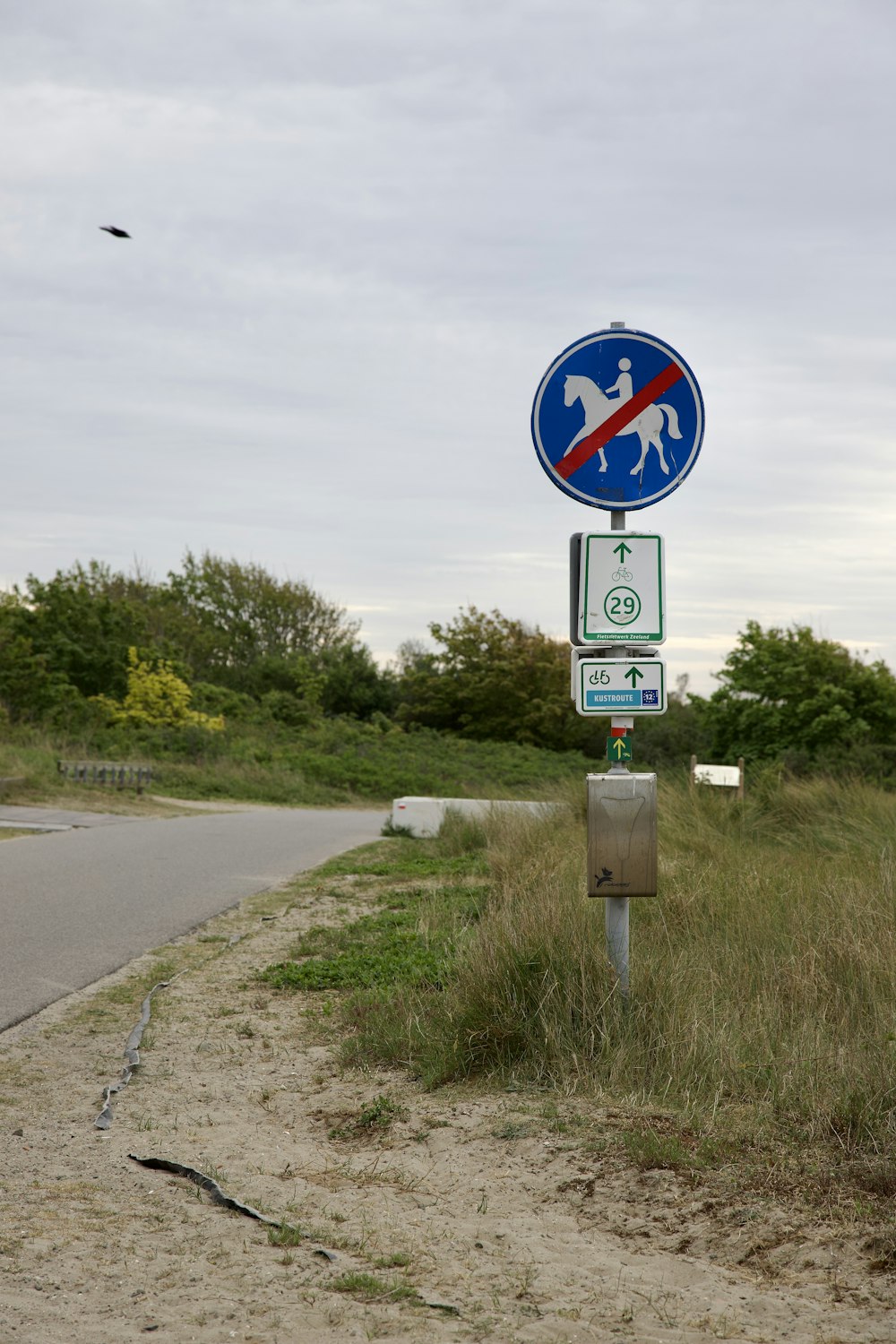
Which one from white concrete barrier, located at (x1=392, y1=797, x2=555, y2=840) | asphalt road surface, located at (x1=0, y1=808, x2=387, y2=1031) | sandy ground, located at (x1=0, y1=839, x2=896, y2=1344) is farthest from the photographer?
white concrete barrier, located at (x1=392, y1=797, x2=555, y2=840)

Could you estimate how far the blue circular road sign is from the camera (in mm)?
5895

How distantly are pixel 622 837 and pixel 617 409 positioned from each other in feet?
6.49

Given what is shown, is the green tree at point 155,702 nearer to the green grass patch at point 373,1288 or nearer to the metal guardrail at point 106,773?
the metal guardrail at point 106,773

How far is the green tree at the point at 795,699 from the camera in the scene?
3653cm

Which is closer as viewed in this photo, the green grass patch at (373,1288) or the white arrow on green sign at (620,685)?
the green grass patch at (373,1288)

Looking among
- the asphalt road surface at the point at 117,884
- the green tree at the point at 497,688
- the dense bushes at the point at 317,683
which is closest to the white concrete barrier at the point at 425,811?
the asphalt road surface at the point at 117,884

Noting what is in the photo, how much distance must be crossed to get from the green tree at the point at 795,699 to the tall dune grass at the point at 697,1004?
28978 millimetres

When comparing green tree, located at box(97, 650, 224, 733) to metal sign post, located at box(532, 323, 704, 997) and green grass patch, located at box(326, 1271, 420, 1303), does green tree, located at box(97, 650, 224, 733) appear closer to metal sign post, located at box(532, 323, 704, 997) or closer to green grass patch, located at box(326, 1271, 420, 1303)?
metal sign post, located at box(532, 323, 704, 997)

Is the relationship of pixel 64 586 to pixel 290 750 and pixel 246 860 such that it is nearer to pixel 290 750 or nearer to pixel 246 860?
pixel 290 750

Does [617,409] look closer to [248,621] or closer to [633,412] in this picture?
[633,412]

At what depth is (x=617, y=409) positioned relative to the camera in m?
5.95

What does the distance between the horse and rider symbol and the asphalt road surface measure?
4.20 metres

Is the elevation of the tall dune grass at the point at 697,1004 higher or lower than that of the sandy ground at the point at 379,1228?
higher

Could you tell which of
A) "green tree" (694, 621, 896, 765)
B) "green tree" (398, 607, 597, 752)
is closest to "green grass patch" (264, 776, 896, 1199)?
"green tree" (694, 621, 896, 765)
